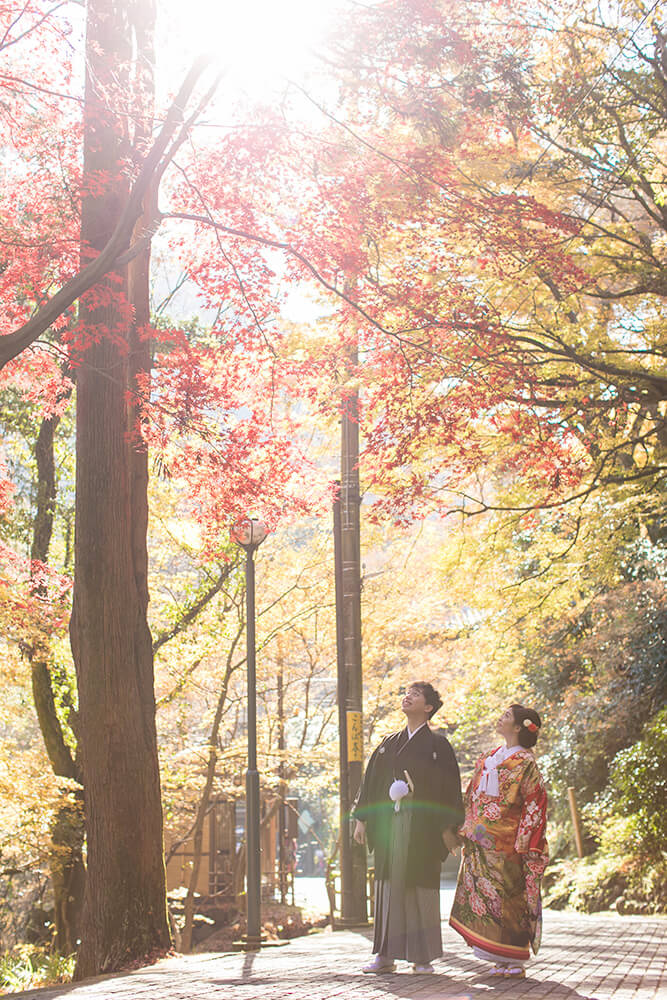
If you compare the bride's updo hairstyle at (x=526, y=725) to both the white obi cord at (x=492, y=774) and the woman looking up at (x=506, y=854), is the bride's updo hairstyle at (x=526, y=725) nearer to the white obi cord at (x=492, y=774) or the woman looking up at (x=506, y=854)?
the woman looking up at (x=506, y=854)

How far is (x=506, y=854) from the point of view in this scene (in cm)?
706

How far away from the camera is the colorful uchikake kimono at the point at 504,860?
6.93 m

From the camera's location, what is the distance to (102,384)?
30.6ft

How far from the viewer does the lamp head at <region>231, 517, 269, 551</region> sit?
456 inches

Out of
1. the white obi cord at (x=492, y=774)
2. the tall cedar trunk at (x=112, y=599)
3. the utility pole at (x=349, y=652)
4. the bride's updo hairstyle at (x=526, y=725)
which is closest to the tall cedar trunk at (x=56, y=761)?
the utility pole at (x=349, y=652)

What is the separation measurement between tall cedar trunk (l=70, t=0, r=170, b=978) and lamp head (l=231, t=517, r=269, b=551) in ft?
7.06

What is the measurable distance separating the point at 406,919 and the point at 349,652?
549cm

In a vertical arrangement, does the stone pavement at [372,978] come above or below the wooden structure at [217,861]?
above

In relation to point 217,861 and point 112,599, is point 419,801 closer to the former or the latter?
point 112,599

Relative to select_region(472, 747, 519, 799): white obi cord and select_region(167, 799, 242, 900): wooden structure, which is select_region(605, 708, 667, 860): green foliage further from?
select_region(167, 799, 242, 900): wooden structure

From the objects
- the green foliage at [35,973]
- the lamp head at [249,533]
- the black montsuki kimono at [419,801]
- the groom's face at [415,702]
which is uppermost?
the lamp head at [249,533]

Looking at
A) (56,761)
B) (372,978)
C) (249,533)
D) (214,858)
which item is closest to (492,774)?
(372,978)

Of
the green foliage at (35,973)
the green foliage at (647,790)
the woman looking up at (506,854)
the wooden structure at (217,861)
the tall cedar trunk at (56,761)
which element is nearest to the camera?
the woman looking up at (506,854)

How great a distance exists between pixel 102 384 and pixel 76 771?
9.96 m
